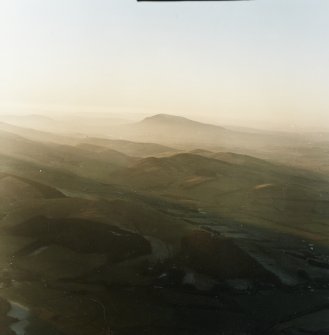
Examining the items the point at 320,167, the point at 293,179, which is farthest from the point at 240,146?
the point at 320,167

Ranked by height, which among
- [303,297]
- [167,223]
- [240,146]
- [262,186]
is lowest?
[303,297]

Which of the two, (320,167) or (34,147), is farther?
(320,167)

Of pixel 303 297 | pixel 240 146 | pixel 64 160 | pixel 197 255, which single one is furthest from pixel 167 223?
pixel 240 146

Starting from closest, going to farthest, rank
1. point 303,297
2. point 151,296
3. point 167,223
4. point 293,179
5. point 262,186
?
point 151,296 < point 303,297 < point 167,223 < point 262,186 < point 293,179

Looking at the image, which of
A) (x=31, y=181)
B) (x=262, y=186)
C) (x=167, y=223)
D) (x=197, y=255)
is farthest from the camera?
(x=262, y=186)

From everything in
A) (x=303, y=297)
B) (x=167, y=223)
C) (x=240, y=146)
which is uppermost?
(x=240, y=146)

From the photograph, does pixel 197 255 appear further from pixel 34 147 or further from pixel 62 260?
pixel 34 147

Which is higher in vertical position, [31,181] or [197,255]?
[31,181]

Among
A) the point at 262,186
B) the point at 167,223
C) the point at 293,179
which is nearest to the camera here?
the point at 167,223

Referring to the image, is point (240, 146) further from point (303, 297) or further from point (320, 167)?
point (303, 297)
